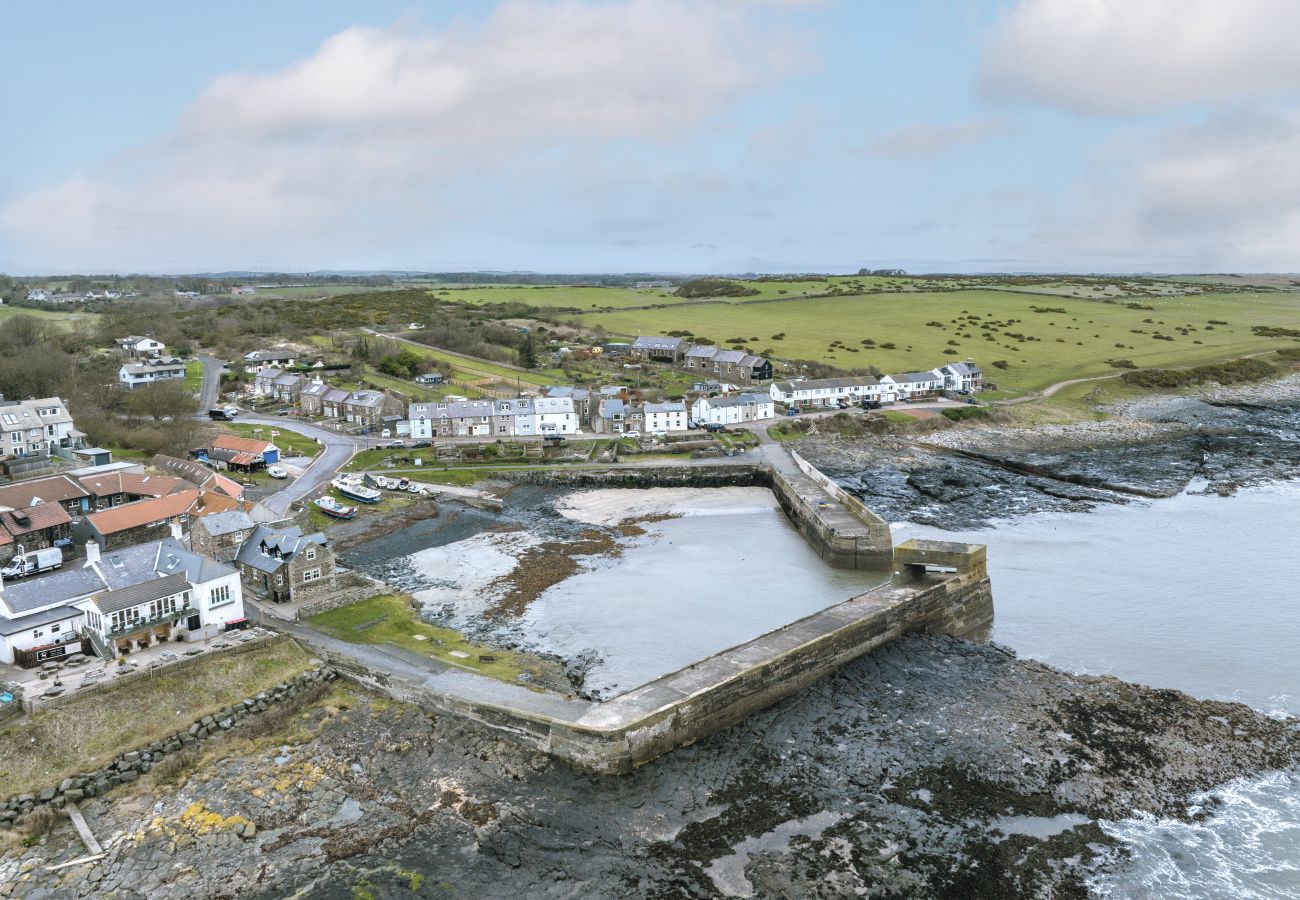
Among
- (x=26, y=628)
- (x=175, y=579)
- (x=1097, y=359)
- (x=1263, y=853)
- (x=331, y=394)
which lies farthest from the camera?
(x=1097, y=359)

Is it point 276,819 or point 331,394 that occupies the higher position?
point 331,394

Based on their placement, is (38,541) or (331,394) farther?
(331,394)

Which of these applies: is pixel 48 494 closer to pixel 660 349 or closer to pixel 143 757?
pixel 143 757

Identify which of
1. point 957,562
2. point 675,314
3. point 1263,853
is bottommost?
point 1263,853

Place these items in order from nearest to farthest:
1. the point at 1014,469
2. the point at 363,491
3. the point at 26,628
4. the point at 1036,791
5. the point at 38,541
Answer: the point at 1036,791 < the point at 26,628 < the point at 38,541 < the point at 363,491 < the point at 1014,469

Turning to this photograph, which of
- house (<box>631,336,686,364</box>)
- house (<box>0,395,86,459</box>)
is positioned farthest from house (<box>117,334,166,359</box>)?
house (<box>631,336,686,364</box>)

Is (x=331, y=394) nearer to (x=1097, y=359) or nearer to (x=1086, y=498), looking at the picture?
(x=1086, y=498)

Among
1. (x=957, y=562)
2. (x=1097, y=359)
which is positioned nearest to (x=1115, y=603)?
(x=957, y=562)
